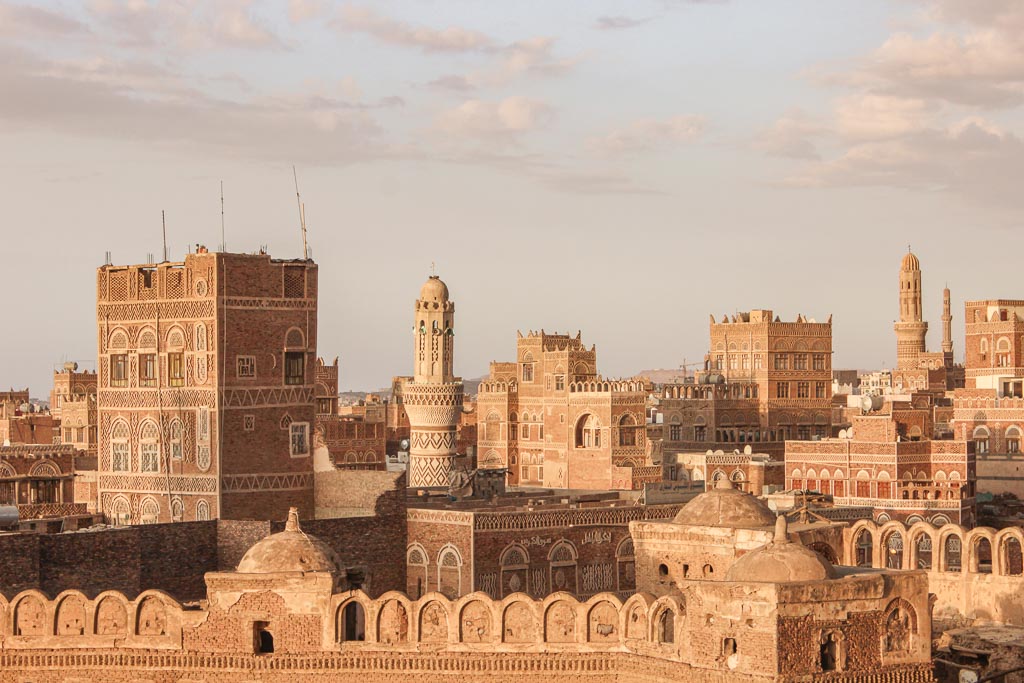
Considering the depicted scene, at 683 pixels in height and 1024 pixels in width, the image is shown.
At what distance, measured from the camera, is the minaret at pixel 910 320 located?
112 metres

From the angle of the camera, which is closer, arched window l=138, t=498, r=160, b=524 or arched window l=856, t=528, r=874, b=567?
arched window l=138, t=498, r=160, b=524

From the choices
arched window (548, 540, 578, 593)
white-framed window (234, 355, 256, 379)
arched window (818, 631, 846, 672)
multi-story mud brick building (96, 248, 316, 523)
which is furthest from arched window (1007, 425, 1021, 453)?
arched window (818, 631, 846, 672)

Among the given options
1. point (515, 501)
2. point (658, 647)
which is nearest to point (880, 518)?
point (515, 501)

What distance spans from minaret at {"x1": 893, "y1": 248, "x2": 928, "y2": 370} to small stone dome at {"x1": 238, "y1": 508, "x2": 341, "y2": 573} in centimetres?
7990

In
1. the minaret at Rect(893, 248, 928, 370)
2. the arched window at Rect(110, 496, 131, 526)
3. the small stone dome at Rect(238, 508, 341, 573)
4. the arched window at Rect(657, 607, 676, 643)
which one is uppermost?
the minaret at Rect(893, 248, 928, 370)

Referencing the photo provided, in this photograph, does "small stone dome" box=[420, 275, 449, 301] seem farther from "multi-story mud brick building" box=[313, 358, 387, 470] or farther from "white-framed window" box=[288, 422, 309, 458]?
"multi-story mud brick building" box=[313, 358, 387, 470]

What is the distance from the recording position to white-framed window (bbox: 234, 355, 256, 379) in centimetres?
4456

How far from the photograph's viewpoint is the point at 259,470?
1767 inches

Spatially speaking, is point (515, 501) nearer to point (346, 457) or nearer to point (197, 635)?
point (197, 635)

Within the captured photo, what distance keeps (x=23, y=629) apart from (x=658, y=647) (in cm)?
1179

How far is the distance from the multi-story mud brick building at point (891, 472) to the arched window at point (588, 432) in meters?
12.8

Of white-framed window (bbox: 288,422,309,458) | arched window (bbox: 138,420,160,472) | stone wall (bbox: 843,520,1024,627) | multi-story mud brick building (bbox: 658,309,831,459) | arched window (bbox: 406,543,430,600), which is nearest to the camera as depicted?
stone wall (bbox: 843,520,1024,627)

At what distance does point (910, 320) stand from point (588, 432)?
42626mm

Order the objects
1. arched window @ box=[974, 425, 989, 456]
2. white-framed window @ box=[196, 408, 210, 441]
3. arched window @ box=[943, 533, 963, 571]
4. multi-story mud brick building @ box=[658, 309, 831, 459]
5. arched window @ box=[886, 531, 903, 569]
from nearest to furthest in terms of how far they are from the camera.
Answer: white-framed window @ box=[196, 408, 210, 441], arched window @ box=[886, 531, 903, 569], arched window @ box=[943, 533, 963, 571], arched window @ box=[974, 425, 989, 456], multi-story mud brick building @ box=[658, 309, 831, 459]
